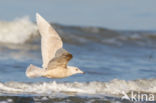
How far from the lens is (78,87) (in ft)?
28.9

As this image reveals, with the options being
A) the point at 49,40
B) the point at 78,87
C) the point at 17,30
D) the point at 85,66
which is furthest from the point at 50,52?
the point at 17,30

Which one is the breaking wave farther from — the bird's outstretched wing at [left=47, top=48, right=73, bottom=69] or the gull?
the bird's outstretched wing at [left=47, top=48, right=73, bottom=69]

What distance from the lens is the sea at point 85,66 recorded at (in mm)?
7980

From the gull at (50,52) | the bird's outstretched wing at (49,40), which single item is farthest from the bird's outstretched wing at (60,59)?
the bird's outstretched wing at (49,40)

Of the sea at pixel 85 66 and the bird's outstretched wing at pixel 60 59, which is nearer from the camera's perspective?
the bird's outstretched wing at pixel 60 59

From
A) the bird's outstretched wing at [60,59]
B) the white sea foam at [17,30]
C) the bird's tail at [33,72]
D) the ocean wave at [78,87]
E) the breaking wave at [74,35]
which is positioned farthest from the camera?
the breaking wave at [74,35]

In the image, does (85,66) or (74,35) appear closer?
(85,66)

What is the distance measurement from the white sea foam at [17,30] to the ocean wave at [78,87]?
28.5 feet

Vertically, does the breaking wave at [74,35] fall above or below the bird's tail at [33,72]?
above

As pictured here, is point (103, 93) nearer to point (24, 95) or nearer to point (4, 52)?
point (24, 95)

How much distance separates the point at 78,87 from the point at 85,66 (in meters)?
3.66

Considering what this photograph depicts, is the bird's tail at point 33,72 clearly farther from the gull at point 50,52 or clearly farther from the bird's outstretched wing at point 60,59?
the bird's outstretched wing at point 60,59

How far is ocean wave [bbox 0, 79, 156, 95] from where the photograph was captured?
828cm

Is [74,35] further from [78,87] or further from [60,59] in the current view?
[60,59]
